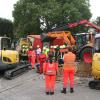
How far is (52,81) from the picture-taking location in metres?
15.3

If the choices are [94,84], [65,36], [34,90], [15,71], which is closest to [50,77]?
[34,90]

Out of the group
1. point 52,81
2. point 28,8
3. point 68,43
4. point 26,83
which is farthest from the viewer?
point 28,8

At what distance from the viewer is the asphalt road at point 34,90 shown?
578 inches

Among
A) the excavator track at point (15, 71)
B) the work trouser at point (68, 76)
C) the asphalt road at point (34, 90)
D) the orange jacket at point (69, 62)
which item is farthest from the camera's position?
the excavator track at point (15, 71)

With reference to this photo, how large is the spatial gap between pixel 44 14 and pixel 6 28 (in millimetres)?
15940

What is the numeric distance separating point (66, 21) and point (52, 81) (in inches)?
1655

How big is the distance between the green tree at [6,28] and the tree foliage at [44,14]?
31.1 feet

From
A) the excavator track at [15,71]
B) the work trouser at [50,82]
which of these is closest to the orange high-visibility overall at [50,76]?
the work trouser at [50,82]

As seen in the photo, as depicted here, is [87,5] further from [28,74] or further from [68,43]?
[28,74]

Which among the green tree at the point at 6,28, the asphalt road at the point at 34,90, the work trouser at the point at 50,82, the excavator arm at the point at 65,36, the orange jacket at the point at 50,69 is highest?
the green tree at the point at 6,28

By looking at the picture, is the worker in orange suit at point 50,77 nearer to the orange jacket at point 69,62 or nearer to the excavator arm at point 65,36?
the orange jacket at point 69,62

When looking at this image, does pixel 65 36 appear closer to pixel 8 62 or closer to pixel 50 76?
pixel 8 62

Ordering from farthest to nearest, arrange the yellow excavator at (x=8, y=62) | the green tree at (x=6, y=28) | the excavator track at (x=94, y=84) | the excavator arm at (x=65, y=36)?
the green tree at (x=6, y=28), the excavator arm at (x=65, y=36), the yellow excavator at (x=8, y=62), the excavator track at (x=94, y=84)

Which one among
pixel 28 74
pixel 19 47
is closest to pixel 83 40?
pixel 19 47
